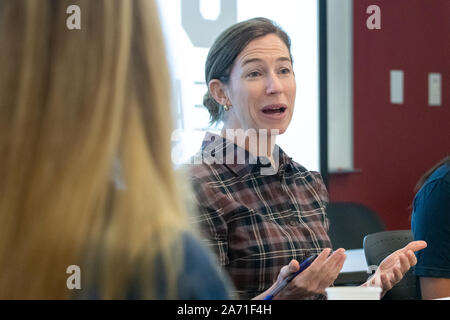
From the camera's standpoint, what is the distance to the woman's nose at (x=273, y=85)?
1575mm

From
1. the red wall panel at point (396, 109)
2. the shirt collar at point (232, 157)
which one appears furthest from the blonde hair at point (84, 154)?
the red wall panel at point (396, 109)

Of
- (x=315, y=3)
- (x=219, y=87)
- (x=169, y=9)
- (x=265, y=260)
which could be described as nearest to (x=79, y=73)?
(x=265, y=260)

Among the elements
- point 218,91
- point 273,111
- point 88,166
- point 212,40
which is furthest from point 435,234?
point 212,40

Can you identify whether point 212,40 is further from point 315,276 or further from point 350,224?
point 315,276

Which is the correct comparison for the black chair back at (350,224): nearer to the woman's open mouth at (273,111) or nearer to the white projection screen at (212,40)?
the white projection screen at (212,40)

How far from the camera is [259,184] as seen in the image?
1.50 metres

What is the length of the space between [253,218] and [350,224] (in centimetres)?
122

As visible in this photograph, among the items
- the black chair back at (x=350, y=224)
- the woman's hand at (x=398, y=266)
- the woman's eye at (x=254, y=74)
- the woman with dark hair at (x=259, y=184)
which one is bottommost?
the black chair back at (x=350, y=224)

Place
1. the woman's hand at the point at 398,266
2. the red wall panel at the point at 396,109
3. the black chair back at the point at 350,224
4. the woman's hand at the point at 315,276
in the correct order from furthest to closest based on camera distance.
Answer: the red wall panel at the point at 396,109
the black chair back at the point at 350,224
the woman's hand at the point at 398,266
the woman's hand at the point at 315,276

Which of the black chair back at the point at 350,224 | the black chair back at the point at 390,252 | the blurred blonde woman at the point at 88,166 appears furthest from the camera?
the black chair back at the point at 350,224

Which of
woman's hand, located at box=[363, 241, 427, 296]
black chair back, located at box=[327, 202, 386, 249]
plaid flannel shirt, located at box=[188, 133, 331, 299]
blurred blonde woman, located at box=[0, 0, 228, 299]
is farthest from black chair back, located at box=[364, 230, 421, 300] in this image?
blurred blonde woman, located at box=[0, 0, 228, 299]

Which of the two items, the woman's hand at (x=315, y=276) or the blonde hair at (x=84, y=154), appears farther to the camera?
the woman's hand at (x=315, y=276)

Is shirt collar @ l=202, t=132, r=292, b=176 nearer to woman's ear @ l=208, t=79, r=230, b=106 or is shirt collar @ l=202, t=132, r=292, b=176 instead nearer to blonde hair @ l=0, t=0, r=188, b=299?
woman's ear @ l=208, t=79, r=230, b=106

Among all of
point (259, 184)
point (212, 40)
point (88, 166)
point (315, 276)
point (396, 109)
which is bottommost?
point (315, 276)
